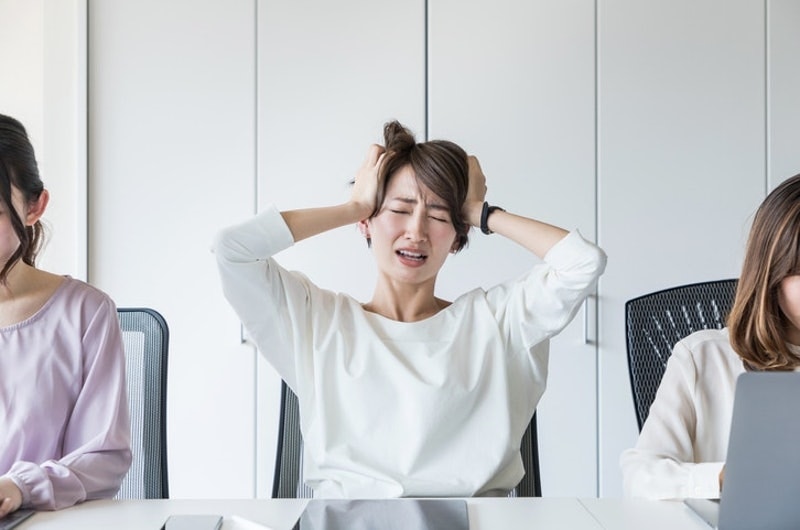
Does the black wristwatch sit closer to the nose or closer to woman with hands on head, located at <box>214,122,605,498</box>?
woman with hands on head, located at <box>214,122,605,498</box>

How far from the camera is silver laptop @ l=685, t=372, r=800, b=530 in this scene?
3.42 ft

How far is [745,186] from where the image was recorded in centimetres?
319

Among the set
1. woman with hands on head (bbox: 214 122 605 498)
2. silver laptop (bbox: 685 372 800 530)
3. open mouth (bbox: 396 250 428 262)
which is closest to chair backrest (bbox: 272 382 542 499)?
woman with hands on head (bbox: 214 122 605 498)

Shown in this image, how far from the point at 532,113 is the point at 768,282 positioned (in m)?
1.68

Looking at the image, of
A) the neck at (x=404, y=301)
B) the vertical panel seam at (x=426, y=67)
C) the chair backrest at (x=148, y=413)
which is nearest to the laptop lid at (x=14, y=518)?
the chair backrest at (x=148, y=413)

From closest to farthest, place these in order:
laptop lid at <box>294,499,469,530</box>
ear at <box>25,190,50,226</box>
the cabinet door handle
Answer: laptop lid at <box>294,499,469,530</box> < ear at <box>25,190,50,226</box> < the cabinet door handle

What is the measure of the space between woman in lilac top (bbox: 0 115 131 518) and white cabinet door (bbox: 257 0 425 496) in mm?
1530

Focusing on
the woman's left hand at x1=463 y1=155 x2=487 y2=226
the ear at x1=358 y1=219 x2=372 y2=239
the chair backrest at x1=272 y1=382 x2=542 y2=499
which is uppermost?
the woman's left hand at x1=463 y1=155 x2=487 y2=226

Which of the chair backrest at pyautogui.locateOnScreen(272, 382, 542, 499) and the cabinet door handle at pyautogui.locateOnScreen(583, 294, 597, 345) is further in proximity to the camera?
the cabinet door handle at pyautogui.locateOnScreen(583, 294, 597, 345)

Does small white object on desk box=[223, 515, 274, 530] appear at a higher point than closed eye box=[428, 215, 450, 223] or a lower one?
lower

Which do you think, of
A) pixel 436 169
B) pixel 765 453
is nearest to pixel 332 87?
Result: pixel 436 169

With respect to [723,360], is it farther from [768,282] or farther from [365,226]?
[365,226]

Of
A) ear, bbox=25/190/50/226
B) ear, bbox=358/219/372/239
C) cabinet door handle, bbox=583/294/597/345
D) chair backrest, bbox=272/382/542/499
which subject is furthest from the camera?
cabinet door handle, bbox=583/294/597/345

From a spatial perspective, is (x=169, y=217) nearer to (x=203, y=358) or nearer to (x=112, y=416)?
(x=203, y=358)
